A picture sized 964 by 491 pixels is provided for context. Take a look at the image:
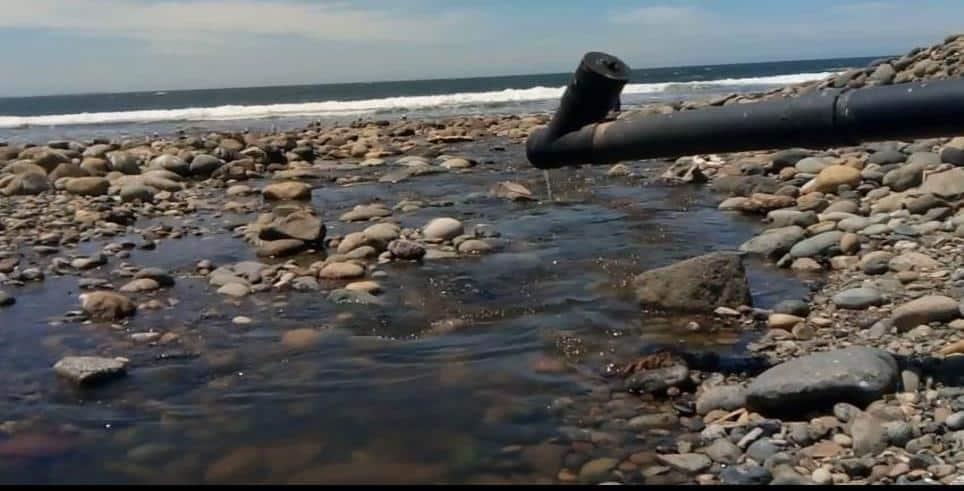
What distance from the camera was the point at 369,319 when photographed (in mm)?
5914

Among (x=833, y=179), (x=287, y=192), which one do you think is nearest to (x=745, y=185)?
(x=833, y=179)

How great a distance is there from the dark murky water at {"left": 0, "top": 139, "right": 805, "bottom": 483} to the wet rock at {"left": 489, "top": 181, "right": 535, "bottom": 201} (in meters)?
2.44

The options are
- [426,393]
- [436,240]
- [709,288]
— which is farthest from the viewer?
[436,240]

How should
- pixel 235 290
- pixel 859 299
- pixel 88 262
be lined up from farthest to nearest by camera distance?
1. pixel 88 262
2. pixel 235 290
3. pixel 859 299

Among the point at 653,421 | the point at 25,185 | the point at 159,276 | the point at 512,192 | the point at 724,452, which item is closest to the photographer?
the point at 724,452

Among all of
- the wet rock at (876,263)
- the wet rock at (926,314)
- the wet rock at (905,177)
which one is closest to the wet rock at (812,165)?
the wet rock at (905,177)

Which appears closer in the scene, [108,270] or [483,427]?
[483,427]

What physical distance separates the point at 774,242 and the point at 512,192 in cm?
440

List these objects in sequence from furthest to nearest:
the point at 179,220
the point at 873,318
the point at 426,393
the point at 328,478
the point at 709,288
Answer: the point at 179,220
the point at 709,288
the point at 873,318
the point at 426,393
the point at 328,478

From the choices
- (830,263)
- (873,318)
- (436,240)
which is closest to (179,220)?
(436,240)

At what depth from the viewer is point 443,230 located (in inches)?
332

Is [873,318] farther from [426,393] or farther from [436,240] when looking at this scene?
[436,240]

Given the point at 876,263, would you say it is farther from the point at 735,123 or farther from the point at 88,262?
the point at 88,262

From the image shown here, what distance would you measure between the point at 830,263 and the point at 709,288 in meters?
1.40
